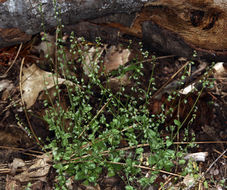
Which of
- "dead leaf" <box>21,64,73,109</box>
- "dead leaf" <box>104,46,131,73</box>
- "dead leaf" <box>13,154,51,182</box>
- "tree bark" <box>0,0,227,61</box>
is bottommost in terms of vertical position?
"dead leaf" <box>13,154,51,182</box>

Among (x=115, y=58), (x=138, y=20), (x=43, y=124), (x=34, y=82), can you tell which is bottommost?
(x=43, y=124)

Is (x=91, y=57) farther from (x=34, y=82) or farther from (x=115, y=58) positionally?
(x=34, y=82)

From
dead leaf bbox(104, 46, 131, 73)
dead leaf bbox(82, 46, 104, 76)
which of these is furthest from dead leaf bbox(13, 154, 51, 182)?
dead leaf bbox(104, 46, 131, 73)

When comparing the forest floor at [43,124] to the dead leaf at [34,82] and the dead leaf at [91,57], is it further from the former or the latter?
the dead leaf at [91,57]

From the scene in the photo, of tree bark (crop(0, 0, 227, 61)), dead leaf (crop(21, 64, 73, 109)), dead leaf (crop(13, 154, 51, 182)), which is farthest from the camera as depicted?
dead leaf (crop(21, 64, 73, 109))

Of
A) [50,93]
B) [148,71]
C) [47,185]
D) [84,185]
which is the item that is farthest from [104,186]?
[148,71]

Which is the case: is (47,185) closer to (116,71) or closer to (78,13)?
(116,71)

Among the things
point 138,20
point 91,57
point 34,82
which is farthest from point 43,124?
point 138,20

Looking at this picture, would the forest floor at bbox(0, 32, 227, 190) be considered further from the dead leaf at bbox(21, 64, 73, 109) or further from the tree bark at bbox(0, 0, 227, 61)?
the tree bark at bbox(0, 0, 227, 61)
